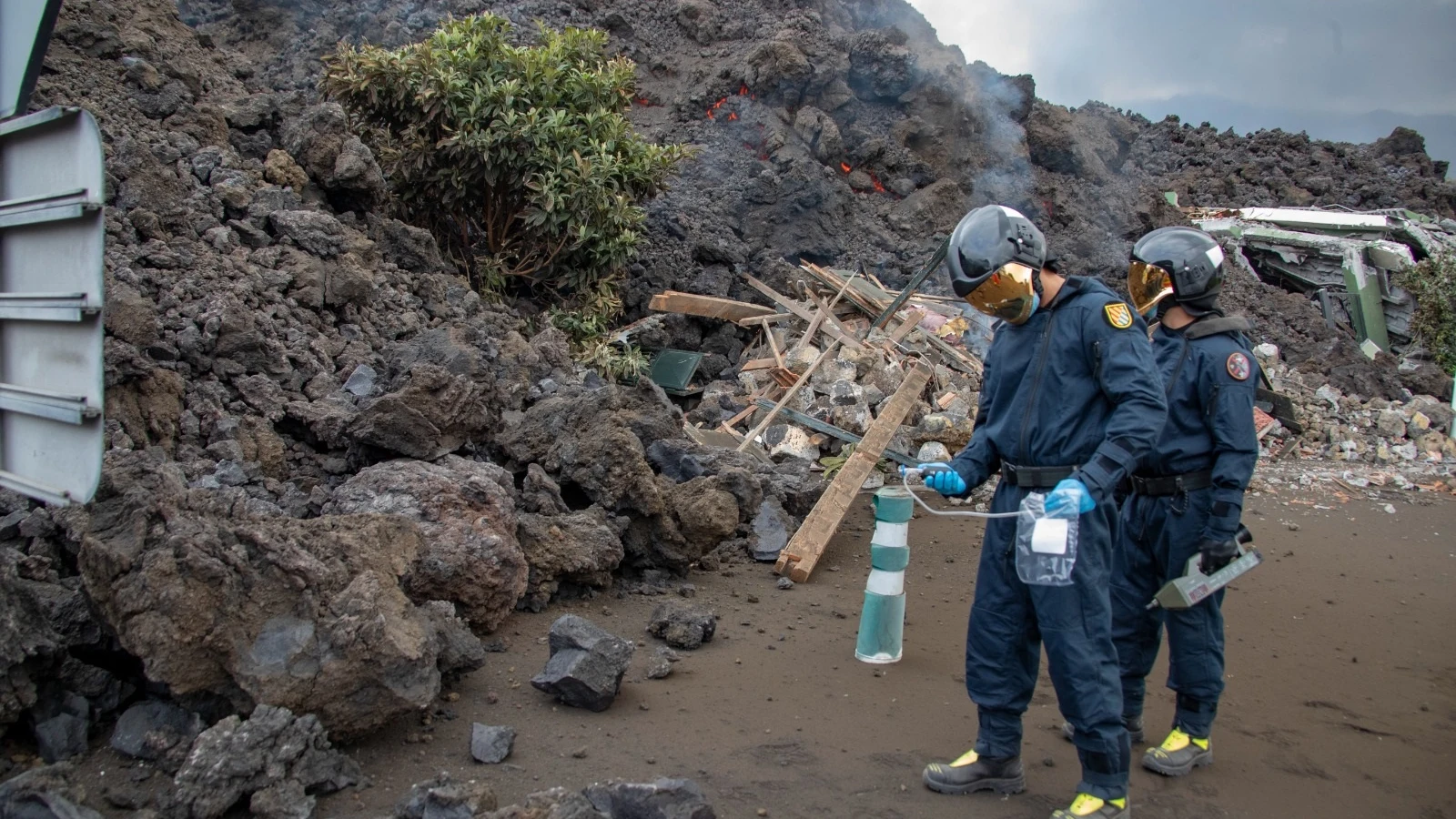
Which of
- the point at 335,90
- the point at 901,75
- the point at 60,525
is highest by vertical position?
the point at 901,75

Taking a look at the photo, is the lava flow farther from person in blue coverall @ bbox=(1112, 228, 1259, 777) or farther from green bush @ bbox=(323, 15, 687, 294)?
person in blue coverall @ bbox=(1112, 228, 1259, 777)

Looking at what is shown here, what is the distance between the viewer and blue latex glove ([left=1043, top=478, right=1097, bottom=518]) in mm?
3205

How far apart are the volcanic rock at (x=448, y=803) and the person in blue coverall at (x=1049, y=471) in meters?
1.54

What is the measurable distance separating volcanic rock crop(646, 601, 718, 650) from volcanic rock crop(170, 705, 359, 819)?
1.82 m

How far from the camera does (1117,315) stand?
3.45m

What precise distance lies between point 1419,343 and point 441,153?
1653cm

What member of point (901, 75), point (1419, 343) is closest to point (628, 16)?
point (901, 75)

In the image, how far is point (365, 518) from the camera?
13.5ft

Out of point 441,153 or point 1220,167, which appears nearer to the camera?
point 441,153

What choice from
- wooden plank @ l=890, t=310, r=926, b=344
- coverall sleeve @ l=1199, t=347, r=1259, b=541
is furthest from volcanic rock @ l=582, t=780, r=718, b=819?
wooden plank @ l=890, t=310, r=926, b=344

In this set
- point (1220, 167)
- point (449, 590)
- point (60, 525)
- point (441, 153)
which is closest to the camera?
point (60, 525)

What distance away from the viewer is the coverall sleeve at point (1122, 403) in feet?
10.8

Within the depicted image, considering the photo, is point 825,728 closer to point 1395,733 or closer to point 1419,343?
point 1395,733

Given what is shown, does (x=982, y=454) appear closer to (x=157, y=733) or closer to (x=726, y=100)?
(x=157, y=733)
